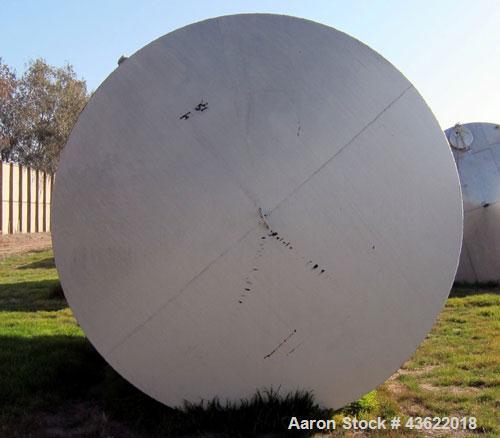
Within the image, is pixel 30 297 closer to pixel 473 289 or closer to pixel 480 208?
pixel 473 289

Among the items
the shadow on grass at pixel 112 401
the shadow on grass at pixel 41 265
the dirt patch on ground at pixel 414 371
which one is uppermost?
the shadow on grass at pixel 41 265

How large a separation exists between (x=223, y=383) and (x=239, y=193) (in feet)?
4.30

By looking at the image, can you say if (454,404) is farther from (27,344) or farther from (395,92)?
(27,344)

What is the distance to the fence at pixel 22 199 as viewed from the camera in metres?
25.7

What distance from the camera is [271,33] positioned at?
4.36 meters

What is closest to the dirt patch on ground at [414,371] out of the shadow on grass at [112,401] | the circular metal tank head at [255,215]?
the circular metal tank head at [255,215]

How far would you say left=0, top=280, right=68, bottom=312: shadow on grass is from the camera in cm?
876

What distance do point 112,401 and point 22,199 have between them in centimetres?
2553

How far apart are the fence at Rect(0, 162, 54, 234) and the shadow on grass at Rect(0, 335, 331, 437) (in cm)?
2081

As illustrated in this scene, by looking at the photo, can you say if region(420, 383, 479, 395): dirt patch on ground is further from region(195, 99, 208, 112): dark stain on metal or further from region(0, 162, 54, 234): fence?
region(0, 162, 54, 234): fence

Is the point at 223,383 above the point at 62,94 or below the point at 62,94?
below

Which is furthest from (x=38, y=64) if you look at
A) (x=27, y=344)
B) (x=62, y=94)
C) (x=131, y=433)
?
(x=131, y=433)

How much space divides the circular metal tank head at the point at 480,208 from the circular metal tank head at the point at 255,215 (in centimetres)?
711

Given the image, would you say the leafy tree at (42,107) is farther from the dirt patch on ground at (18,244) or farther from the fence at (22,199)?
the dirt patch on ground at (18,244)
